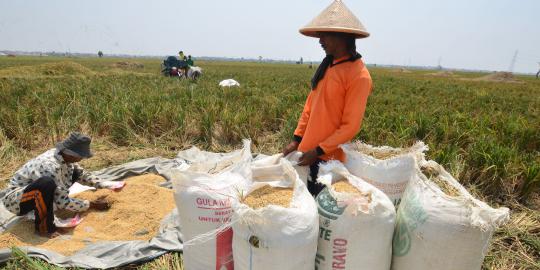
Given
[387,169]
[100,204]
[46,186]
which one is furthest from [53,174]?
[387,169]

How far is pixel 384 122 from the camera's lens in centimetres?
520

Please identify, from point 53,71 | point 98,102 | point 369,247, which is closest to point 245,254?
point 369,247

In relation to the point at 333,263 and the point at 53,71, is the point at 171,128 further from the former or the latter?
the point at 53,71

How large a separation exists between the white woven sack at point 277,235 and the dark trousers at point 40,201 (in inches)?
72.6

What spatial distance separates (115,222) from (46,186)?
0.62 metres

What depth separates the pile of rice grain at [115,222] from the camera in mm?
2658

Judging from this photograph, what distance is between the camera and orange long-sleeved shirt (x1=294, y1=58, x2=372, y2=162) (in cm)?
208

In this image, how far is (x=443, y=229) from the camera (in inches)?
63.4

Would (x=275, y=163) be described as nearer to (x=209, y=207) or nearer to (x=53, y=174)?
(x=209, y=207)

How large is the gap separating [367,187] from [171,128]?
4.13 m

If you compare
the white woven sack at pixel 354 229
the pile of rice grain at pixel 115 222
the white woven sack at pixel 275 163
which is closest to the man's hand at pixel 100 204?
the pile of rice grain at pixel 115 222

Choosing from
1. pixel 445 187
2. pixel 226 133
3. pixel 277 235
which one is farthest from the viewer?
pixel 226 133

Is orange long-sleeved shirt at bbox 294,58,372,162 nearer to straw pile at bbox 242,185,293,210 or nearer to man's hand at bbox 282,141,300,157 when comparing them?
→ man's hand at bbox 282,141,300,157

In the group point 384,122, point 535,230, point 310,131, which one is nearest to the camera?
point 310,131
